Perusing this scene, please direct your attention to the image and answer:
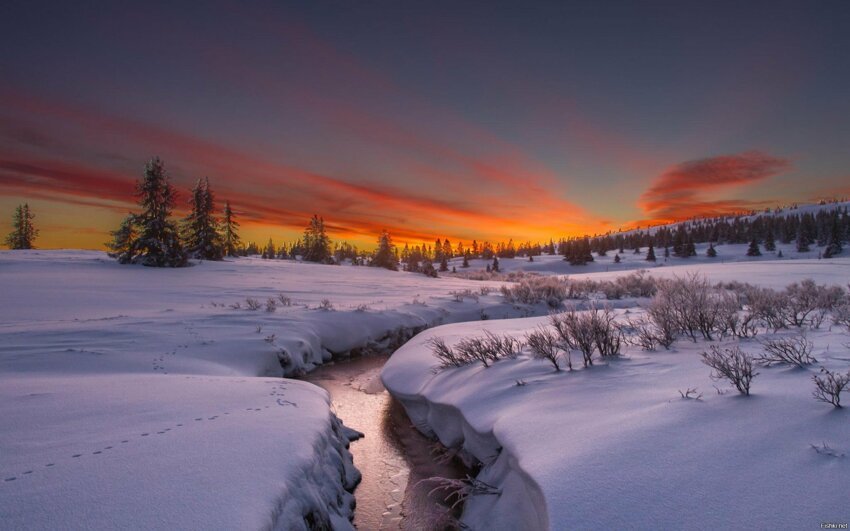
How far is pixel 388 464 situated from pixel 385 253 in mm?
43430

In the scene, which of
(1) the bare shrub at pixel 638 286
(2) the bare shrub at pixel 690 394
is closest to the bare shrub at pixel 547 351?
(2) the bare shrub at pixel 690 394

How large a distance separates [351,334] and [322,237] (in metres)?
43.4

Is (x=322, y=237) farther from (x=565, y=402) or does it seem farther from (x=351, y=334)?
(x=565, y=402)

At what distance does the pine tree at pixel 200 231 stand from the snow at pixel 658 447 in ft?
118

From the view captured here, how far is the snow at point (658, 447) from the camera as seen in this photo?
7.67 feet

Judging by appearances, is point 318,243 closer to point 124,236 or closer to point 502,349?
point 124,236

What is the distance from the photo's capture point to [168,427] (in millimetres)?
3793

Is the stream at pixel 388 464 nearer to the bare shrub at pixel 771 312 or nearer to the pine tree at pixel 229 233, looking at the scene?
the bare shrub at pixel 771 312

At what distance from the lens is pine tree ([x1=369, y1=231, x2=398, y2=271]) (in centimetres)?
4862

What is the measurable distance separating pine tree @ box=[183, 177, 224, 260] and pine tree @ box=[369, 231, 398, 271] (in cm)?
1868

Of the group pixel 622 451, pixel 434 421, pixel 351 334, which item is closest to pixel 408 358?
pixel 434 421

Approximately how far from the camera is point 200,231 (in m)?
35.3

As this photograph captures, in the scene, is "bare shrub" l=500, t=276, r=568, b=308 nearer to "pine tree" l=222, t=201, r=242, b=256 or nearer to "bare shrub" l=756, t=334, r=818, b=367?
"bare shrub" l=756, t=334, r=818, b=367

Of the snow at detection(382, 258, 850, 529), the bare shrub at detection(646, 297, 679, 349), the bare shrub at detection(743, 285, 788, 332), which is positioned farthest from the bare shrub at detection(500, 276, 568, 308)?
the snow at detection(382, 258, 850, 529)
